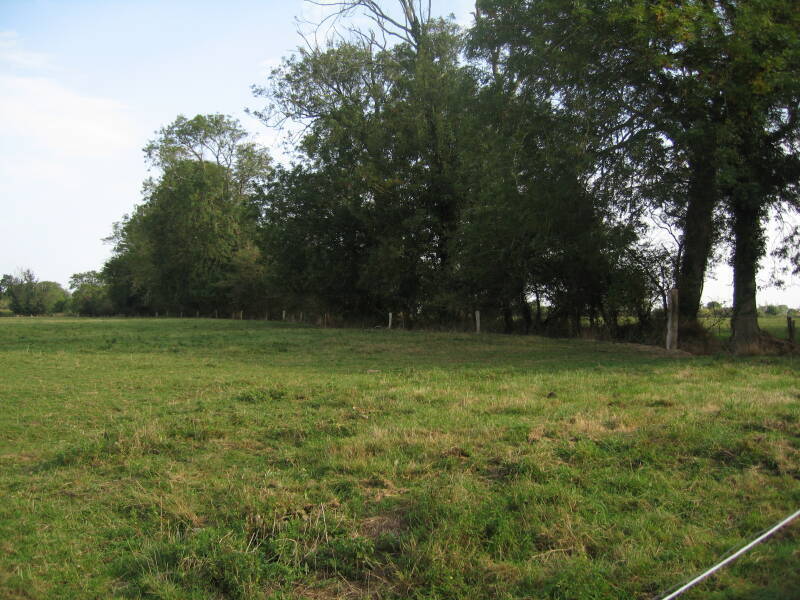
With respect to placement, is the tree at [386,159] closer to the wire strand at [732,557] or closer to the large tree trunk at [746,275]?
the large tree trunk at [746,275]

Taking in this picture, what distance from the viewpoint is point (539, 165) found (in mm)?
16438

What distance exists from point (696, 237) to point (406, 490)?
48.3 ft

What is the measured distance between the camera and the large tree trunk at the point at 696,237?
15.4 metres

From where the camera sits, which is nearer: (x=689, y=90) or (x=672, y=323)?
(x=689, y=90)

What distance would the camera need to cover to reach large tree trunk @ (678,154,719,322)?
50.4ft

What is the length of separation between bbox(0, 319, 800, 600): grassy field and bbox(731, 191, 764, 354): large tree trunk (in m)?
6.05

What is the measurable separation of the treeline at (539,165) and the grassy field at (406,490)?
6.97m

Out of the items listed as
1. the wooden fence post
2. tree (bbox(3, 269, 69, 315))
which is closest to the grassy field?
the wooden fence post

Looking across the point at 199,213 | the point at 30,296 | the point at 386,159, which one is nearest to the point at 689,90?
the point at 386,159

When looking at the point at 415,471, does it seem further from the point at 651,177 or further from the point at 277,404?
the point at 651,177

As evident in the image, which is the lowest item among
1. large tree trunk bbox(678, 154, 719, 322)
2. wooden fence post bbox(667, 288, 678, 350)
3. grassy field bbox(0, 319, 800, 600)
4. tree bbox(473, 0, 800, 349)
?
grassy field bbox(0, 319, 800, 600)

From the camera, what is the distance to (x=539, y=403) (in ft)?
26.5

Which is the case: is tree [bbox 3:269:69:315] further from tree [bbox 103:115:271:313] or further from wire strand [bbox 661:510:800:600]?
wire strand [bbox 661:510:800:600]

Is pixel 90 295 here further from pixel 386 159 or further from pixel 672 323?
pixel 672 323
